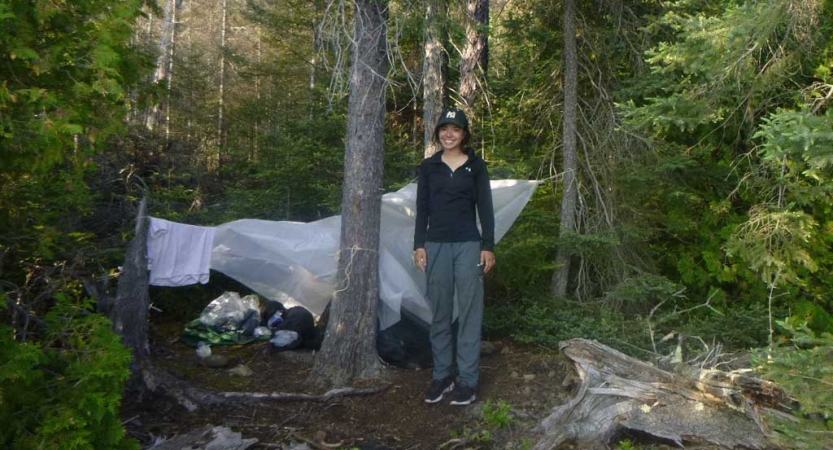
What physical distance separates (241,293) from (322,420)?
110 inches

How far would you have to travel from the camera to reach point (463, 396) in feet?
14.6

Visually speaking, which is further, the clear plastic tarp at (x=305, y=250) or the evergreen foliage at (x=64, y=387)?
the clear plastic tarp at (x=305, y=250)

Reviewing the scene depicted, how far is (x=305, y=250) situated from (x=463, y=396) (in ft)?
6.39

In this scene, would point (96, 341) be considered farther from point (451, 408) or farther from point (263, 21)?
point (263, 21)

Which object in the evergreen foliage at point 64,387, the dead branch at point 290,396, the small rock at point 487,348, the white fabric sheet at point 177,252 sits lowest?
the dead branch at point 290,396

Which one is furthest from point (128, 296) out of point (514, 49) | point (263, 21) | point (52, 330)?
point (263, 21)

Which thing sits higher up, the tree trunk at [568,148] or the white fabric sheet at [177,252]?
the tree trunk at [568,148]

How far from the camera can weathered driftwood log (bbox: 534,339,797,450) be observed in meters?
3.70

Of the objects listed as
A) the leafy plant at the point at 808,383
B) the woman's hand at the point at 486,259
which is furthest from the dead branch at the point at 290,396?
the leafy plant at the point at 808,383

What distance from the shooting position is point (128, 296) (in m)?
4.68

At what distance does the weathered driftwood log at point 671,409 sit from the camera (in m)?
3.70

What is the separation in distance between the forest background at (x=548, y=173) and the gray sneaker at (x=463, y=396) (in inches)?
55.8

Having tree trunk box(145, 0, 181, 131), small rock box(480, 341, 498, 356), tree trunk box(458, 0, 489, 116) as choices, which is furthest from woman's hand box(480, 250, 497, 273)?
tree trunk box(145, 0, 181, 131)

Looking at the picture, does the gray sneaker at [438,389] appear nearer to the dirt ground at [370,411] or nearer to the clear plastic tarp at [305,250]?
the dirt ground at [370,411]
